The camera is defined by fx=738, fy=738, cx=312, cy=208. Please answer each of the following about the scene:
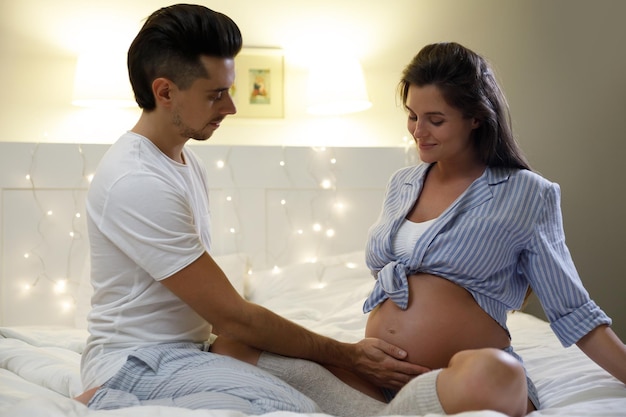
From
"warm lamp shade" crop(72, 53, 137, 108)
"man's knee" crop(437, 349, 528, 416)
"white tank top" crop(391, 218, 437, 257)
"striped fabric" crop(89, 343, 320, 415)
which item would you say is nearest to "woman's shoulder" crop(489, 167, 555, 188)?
"white tank top" crop(391, 218, 437, 257)

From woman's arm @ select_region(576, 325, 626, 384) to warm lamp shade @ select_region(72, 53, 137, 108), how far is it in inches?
84.9

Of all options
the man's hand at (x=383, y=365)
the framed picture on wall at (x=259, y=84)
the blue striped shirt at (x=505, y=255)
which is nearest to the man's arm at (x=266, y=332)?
the man's hand at (x=383, y=365)

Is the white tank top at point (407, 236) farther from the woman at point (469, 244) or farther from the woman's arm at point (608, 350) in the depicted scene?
the woman's arm at point (608, 350)

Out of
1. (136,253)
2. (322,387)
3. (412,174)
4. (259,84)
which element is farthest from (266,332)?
(259,84)

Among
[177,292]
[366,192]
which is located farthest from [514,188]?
[366,192]

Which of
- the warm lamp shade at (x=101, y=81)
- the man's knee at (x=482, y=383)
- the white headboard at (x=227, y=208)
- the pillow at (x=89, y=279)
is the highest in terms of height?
the warm lamp shade at (x=101, y=81)

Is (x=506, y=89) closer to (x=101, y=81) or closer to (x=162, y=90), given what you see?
(x=101, y=81)

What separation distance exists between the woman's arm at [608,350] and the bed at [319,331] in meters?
0.04

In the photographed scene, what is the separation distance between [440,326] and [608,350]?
28 centimetres

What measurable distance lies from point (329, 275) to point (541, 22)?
1.44 m

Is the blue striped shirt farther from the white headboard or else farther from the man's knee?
the white headboard

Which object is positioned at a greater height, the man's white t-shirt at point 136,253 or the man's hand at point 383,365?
the man's white t-shirt at point 136,253

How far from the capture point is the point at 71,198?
9.21 feet

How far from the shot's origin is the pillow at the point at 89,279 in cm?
259
